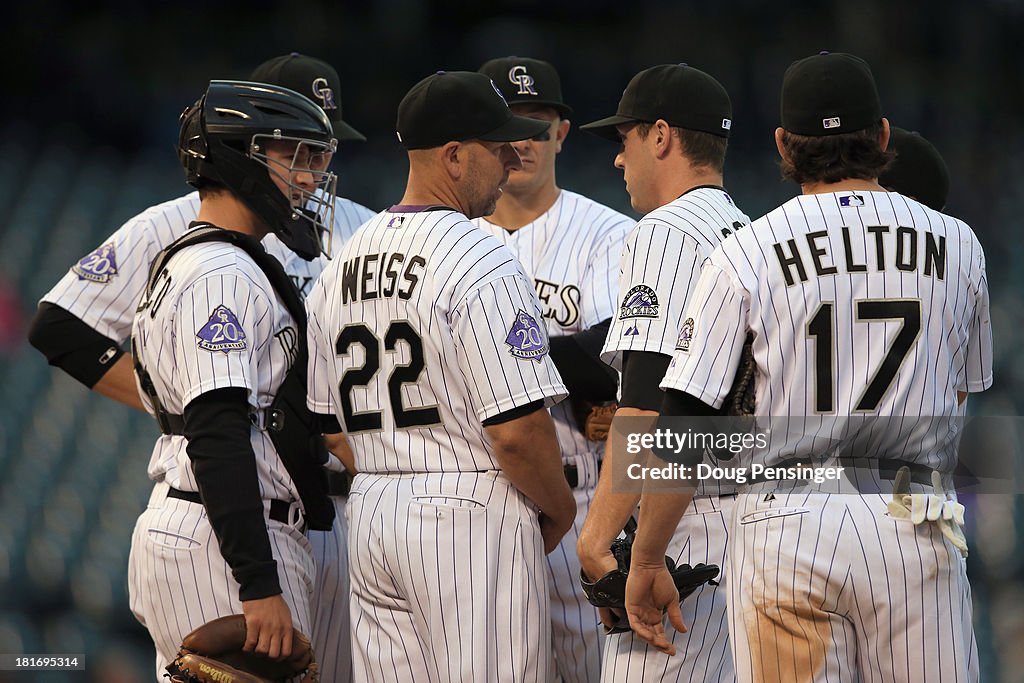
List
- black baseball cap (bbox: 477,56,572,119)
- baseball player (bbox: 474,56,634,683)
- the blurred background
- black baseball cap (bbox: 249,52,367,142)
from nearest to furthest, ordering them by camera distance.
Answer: baseball player (bbox: 474,56,634,683)
black baseball cap (bbox: 477,56,572,119)
black baseball cap (bbox: 249,52,367,142)
the blurred background

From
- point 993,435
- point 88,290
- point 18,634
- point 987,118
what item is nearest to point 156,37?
point 18,634

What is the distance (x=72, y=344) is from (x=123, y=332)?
15cm

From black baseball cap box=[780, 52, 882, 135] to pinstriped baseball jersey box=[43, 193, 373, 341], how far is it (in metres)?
1.76

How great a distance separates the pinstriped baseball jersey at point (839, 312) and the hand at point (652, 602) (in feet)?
1.36

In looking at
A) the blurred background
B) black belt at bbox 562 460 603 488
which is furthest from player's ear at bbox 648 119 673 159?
the blurred background

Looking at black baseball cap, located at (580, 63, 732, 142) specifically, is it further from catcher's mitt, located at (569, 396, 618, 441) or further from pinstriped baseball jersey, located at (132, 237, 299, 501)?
pinstriped baseball jersey, located at (132, 237, 299, 501)

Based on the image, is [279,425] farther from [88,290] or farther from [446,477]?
[88,290]

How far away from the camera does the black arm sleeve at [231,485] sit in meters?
2.83

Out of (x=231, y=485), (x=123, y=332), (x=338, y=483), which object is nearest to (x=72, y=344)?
(x=123, y=332)

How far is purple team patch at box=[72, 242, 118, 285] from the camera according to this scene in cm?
360

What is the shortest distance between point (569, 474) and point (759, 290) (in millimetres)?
1263

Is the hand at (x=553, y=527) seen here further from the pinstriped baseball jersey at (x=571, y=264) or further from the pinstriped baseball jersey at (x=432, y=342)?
the pinstriped baseball jersey at (x=571, y=264)

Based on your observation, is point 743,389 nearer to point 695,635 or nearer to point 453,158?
point 695,635

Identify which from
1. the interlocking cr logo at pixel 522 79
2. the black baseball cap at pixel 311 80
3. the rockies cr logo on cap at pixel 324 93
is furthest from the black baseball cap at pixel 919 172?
the rockies cr logo on cap at pixel 324 93
